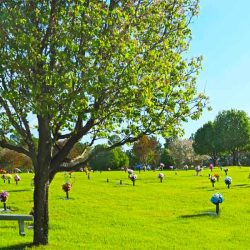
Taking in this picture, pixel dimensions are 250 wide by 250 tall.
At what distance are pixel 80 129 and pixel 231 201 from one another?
21.9 m

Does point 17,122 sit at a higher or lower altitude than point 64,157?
higher

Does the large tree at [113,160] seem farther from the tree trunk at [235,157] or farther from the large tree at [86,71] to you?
the large tree at [86,71]

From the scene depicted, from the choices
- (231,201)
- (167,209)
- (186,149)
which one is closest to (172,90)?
(167,209)

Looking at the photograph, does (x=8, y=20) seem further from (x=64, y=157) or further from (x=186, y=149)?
(x=186, y=149)

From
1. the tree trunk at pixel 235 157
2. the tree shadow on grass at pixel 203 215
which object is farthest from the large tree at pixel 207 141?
the tree shadow on grass at pixel 203 215

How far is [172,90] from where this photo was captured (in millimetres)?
21062

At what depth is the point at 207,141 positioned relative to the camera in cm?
14200

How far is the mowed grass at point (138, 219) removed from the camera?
23.1 meters

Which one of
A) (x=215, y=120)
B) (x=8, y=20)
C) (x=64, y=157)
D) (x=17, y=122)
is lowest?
(x=64, y=157)

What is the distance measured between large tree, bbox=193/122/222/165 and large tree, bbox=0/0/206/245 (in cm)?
12064

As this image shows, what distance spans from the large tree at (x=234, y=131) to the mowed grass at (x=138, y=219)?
89505 millimetres

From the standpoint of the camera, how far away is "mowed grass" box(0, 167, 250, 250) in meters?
23.1

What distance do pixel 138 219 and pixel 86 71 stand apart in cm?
1472

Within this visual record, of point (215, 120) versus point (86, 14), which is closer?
point (86, 14)
